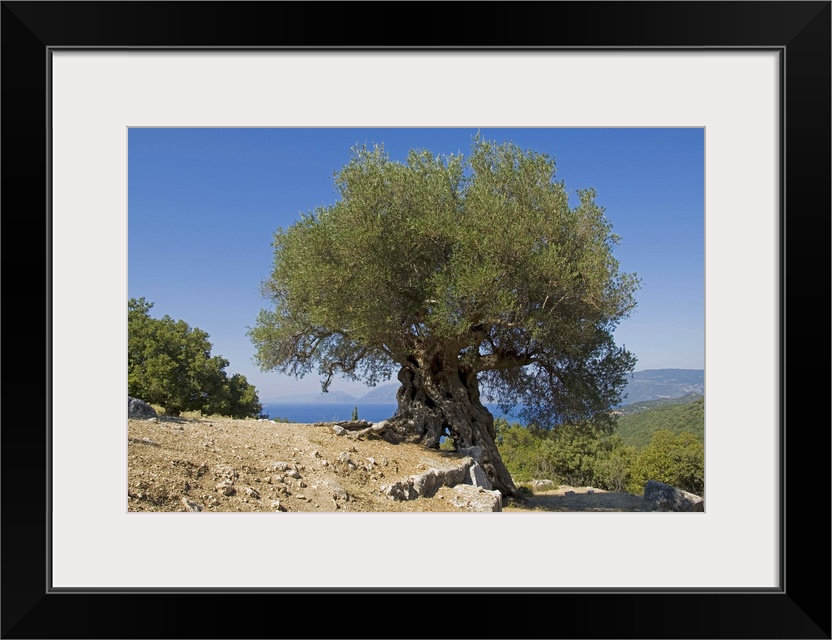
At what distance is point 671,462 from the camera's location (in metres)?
21.6

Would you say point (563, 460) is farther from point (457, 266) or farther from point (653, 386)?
point (457, 266)

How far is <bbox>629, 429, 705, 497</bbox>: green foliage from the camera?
1852 centimetres

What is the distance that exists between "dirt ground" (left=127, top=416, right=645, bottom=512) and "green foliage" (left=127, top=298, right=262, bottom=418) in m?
9.31

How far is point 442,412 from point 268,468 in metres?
6.13

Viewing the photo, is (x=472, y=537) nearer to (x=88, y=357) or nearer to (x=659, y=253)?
(x=88, y=357)

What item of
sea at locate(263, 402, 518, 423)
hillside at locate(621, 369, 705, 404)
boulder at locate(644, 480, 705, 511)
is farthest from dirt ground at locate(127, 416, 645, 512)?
hillside at locate(621, 369, 705, 404)

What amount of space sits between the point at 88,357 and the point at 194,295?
36.7ft

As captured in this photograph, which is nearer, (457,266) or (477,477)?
(457,266)

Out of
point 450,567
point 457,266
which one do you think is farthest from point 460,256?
point 450,567

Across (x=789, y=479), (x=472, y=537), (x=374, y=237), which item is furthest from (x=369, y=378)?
(x=789, y=479)

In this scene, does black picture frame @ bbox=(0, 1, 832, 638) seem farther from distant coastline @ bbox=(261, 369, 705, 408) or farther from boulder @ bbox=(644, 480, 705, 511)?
boulder @ bbox=(644, 480, 705, 511)

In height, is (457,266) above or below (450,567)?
above

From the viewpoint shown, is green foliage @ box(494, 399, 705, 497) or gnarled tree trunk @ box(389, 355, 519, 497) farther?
green foliage @ box(494, 399, 705, 497)
